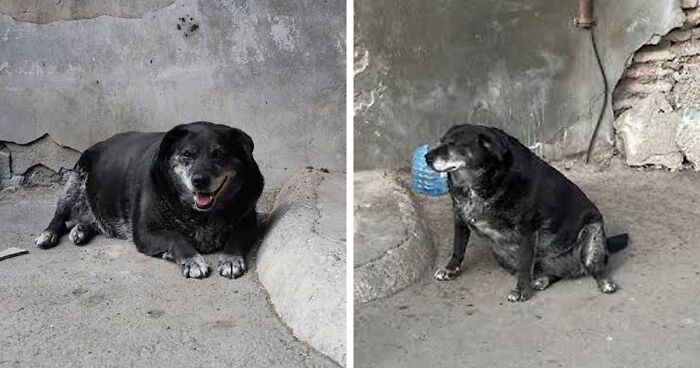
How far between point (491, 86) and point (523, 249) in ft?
4.57

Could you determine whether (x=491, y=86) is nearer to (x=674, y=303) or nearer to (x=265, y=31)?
(x=265, y=31)

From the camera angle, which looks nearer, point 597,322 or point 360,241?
point 597,322

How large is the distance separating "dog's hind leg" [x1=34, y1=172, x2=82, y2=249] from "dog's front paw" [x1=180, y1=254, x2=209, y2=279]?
2.88ft

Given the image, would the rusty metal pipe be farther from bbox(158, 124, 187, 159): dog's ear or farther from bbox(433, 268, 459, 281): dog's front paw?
bbox(158, 124, 187, 159): dog's ear

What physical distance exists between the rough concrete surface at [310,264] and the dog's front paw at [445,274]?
0.45 meters

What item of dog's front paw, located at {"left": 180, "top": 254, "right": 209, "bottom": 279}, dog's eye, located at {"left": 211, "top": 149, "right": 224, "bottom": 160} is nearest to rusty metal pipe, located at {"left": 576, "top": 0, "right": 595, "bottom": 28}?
dog's eye, located at {"left": 211, "top": 149, "right": 224, "bottom": 160}

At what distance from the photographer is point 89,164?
4.34 meters

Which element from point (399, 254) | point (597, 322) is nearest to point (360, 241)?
point (399, 254)

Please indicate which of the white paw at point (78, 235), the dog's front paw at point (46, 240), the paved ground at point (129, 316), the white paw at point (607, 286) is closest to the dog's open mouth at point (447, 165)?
the white paw at point (607, 286)

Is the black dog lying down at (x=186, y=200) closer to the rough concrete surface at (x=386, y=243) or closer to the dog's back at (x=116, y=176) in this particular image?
the dog's back at (x=116, y=176)

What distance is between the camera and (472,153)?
327 centimetres

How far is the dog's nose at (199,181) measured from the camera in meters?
3.49

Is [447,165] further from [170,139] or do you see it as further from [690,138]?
[690,138]

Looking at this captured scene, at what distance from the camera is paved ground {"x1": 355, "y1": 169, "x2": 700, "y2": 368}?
2680mm
